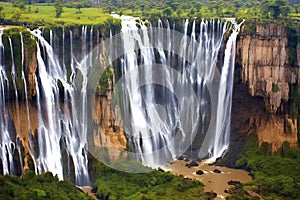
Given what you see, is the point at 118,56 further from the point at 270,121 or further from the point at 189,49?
the point at 270,121

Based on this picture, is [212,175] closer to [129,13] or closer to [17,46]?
[17,46]

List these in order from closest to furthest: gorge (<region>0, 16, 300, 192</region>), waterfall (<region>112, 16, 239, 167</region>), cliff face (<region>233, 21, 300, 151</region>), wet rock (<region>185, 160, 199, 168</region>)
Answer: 1. gorge (<region>0, 16, 300, 192</region>)
2. wet rock (<region>185, 160, 199, 168</region>)
3. cliff face (<region>233, 21, 300, 151</region>)
4. waterfall (<region>112, 16, 239, 167</region>)

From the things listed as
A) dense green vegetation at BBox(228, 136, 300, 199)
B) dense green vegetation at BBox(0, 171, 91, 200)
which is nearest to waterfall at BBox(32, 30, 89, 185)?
dense green vegetation at BBox(0, 171, 91, 200)

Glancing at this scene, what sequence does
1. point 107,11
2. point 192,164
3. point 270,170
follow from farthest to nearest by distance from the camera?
point 107,11 → point 192,164 → point 270,170

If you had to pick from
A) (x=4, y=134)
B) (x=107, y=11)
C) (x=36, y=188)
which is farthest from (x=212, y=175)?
(x=107, y=11)

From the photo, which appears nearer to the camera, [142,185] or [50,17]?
[142,185]

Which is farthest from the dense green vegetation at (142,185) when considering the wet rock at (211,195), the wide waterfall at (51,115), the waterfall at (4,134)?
the waterfall at (4,134)

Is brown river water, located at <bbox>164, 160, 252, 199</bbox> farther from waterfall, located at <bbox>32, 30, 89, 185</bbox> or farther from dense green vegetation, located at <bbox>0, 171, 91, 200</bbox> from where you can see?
dense green vegetation, located at <bbox>0, 171, 91, 200</bbox>
